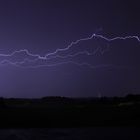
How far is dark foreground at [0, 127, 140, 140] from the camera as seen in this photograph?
16.9 m

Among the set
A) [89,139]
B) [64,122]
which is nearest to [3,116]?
[64,122]

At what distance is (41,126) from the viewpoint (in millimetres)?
21609

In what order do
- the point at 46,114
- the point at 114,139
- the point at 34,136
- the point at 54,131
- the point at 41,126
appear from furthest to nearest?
the point at 46,114 < the point at 41,126 < the point at 54,131 < the point at 34,136 < the point at 114,139

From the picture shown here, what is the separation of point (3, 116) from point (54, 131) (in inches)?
200

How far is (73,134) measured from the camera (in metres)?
18.0

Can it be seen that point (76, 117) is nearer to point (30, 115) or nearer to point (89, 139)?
point (30, 115)

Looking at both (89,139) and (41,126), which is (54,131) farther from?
(89,139)

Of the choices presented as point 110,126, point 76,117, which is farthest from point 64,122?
point 110,126

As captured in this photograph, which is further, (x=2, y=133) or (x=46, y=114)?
(x=46, y=114)

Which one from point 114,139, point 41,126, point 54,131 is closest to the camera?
point 114,139

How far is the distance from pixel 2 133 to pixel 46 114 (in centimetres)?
643

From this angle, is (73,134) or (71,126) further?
(71,126)

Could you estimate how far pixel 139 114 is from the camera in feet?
77.7

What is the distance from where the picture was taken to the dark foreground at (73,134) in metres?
16.9
